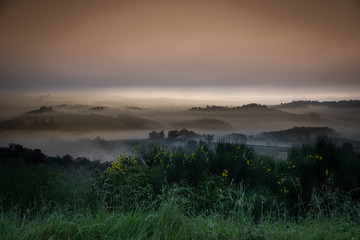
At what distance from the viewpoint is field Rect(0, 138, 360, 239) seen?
5094 mm

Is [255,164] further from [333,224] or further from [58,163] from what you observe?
[58,163]

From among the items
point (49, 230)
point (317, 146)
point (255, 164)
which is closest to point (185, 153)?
point (255, 164)

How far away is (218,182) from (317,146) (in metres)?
3.43

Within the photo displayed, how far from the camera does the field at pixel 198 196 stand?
5094 millimetres

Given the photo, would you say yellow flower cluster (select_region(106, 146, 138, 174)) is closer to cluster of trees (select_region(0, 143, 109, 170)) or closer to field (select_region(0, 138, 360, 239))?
field (select_region(0, 138, 360, 239))

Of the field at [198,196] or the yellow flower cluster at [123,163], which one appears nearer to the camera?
the field at [198,196]

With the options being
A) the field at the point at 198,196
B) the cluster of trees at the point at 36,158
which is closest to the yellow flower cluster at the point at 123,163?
the field at the point at 198,196

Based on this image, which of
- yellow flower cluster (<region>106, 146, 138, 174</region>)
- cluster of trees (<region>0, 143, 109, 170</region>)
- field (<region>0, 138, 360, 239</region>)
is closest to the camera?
field (<region>0, 138, 360, 239</region>)

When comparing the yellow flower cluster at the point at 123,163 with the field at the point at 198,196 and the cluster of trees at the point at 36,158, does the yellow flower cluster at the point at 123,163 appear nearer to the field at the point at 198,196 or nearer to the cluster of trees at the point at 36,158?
the field at the point at 198,196

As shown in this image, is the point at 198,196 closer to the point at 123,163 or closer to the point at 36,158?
the point at 123,163

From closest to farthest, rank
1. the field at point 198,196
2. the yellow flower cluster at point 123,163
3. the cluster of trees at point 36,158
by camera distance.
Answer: the field at point 198,196 → the yellow flower cluster at point 123,163 → the cluster of trees at point 36,158

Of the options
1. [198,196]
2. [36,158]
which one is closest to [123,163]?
[198,196]

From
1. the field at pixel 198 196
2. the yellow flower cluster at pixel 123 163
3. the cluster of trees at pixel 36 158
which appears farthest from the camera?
the cluster of trees at pixel 36 158

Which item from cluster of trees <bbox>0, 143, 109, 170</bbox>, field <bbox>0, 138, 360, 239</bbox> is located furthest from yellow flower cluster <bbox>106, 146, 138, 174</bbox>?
cluster of trees <bbox>0, 143, 109, 170</bbox>
